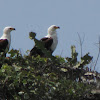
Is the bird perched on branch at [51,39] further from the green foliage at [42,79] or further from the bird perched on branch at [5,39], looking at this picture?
the green foliage at [42,79]

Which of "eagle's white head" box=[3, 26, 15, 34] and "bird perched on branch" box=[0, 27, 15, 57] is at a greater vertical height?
"eagle's white head" box=[3, 26, 15, 34]

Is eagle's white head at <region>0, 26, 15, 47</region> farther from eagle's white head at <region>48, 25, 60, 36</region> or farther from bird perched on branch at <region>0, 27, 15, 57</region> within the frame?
eagle's white head at <region>48, 25, 60, 36</region>

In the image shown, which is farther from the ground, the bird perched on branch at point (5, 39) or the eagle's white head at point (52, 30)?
the eagle's white head at point (52, 30)

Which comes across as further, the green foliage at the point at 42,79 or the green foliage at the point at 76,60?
the green foliage at the point at 76,60

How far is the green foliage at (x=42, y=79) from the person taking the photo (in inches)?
365

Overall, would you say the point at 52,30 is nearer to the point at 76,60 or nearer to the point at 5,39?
the point at 5,39

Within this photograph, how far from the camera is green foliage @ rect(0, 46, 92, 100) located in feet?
30.5

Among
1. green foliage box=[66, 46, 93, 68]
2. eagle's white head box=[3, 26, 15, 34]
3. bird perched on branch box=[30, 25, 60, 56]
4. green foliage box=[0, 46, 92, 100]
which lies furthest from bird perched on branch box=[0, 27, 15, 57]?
green foliage box=[66, 46, 93, 68]

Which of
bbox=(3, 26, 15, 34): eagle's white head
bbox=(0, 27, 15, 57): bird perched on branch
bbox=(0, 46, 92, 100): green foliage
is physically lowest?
bbox=(0, 46, 92, 100): green foliage

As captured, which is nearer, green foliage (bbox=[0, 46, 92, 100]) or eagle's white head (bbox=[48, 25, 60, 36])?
green foliage (bbox=[0, 46, 92, 100])

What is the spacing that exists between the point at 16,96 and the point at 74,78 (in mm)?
1421

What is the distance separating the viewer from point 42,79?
9.41 m

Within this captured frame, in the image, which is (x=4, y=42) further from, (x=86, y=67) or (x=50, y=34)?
(x=86, y=67)

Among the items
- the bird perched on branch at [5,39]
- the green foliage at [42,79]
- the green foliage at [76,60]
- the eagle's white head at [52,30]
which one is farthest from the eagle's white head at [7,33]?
the green foliage at [76,60]
